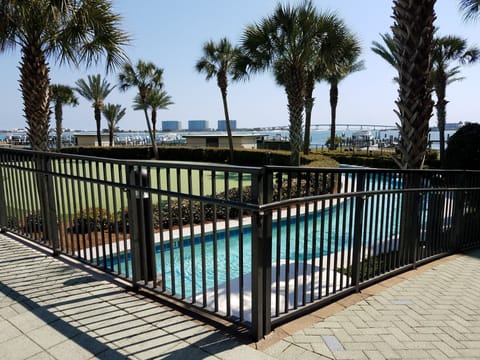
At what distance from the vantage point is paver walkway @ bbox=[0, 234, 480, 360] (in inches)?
90.7

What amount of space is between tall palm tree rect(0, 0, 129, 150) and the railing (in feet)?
9.64

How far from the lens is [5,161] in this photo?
471 cm

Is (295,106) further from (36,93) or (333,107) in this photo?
(333,107)

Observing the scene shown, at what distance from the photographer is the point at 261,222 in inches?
91.2

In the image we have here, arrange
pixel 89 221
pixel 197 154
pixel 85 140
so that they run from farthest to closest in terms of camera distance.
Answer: pixel 85 140 < pixel 197 154 < pixel 89 221

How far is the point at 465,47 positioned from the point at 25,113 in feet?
66.3

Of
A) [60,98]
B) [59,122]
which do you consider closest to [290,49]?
[59,122]

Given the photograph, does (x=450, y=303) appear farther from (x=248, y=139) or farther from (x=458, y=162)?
(x=248, y=139)

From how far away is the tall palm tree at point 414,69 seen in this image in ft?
17.4

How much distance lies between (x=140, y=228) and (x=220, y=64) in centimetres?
2123

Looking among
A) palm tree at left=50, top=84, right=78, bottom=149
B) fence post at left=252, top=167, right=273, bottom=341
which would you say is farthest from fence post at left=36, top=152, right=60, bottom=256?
palm tree at left=50, top=84, right=78, bottom=149

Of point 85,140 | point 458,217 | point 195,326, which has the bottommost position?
point 195,326

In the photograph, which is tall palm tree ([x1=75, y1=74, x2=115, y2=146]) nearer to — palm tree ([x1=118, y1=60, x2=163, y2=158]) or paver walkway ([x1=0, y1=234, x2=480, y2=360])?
palm tree ([x1=118, y1=60, x2=163, y2=158])

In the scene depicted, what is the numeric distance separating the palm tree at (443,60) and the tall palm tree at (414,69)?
13.0 meters
